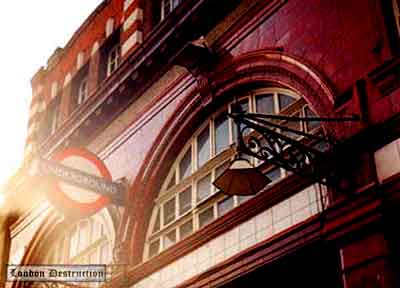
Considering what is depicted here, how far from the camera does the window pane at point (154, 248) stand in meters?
13.0

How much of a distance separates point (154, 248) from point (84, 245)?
3.19 metres

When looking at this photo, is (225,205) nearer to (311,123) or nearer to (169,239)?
(169,239)

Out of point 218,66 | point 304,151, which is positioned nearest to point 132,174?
point 218,66

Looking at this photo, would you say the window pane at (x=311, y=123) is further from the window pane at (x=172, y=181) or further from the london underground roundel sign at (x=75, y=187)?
the london underground roundel sign at (x=75, y=187)

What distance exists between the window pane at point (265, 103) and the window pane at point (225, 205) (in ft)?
5.22

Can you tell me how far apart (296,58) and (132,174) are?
5.13m

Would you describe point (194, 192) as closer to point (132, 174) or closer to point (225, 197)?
point (225, 197)

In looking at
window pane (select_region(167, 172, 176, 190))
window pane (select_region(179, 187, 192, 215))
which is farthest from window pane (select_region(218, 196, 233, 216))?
window pane (select_region(167, 172, 176, 190))

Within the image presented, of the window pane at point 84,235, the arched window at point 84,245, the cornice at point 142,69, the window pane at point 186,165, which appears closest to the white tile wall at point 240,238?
the window pane at point 186,165

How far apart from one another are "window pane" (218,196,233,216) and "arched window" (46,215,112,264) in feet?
11.4

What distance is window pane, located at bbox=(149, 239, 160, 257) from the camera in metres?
13.0

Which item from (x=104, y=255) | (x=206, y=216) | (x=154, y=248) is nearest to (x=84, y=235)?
(x=104, y=255)

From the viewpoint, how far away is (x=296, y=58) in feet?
35.0

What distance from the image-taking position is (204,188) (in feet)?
40.3
